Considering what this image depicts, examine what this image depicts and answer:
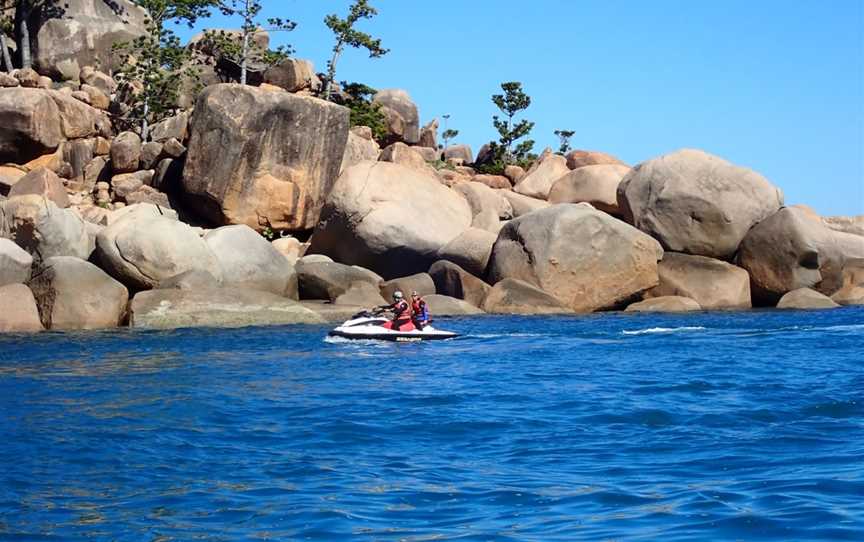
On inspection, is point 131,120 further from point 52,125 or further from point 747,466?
point 747,466

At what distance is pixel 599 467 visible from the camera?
9.71m

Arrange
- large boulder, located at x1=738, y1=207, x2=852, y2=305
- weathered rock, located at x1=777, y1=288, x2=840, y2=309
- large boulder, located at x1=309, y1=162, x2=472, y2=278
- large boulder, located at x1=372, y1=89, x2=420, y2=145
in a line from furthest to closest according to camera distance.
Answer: large boulder, located at x1=372, y1=89, x2=420, y2=145
large boulder, located at x1=309, y1=162, x2=472, y2=278
large boulder, located at x1=738, y1=207, x2=852, y2=305
weathered rock, located at x1=777, y1=288, x2=840, y2=309

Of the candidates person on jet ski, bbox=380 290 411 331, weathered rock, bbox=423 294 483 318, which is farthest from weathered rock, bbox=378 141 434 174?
person on jet ski, bbox=380 290 411 331

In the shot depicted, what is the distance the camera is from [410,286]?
2864 centimetres

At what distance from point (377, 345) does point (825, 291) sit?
17003mm

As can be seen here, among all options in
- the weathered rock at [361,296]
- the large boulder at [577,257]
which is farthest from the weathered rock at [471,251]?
the weathered rock at [361,296]

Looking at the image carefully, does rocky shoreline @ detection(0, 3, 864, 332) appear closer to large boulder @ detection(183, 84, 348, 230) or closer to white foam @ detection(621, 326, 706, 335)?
large boulder @ detection(183, 84, 348, 230)

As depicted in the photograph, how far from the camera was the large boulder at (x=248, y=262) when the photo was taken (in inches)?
1071

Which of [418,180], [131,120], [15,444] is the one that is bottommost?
[15,444]

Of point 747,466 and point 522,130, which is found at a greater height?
point 522,130

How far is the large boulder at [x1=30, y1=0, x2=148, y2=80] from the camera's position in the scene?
146ft

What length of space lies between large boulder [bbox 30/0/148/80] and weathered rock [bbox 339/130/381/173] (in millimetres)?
10483

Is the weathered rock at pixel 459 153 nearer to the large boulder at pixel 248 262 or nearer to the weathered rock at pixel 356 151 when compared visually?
the weathered rock at pixel 356 151

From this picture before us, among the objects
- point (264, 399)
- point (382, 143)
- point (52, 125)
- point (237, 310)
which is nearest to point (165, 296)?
point (237, 310)
